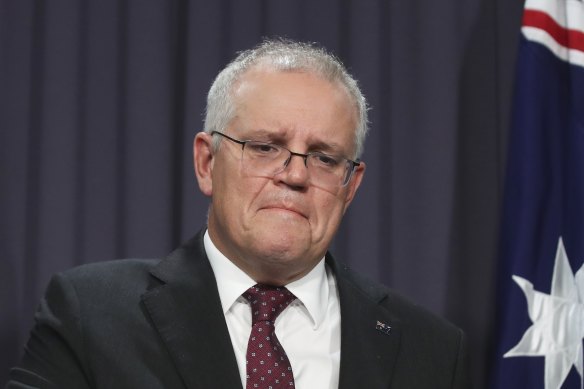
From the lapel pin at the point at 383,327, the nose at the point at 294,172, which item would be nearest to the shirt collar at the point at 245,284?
the lapel pin at the point at 383,327

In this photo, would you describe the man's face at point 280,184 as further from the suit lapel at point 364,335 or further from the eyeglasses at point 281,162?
the suit lapel at point 364,335

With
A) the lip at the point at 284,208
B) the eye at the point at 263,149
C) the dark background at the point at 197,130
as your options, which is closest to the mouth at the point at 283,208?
the lip at the point at 284,208

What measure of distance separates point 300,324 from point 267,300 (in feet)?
0.31

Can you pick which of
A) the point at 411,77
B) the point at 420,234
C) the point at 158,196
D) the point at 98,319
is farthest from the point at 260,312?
the point at 411,77

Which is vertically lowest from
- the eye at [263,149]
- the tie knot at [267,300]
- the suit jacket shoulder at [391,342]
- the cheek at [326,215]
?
the suit jacket shoulder at [391,342]

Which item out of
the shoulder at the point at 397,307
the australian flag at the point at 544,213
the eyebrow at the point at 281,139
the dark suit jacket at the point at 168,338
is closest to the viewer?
the dark suit jacket at the point at 168,338

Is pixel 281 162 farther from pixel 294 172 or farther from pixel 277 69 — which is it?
pixel 277 69

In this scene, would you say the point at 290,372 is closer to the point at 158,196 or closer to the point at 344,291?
the point at 344,291

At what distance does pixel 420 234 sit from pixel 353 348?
2.79 feet

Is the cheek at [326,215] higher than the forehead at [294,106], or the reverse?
the forehead at [294,106]

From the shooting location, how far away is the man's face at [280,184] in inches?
61.9

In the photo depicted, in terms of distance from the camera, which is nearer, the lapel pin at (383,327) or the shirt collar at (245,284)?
the shirt collar at (245,284)

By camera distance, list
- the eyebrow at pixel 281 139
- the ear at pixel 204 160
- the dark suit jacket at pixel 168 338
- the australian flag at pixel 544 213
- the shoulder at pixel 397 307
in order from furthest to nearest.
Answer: the australian flag at pixel 544 213 < the shoulder at pixel 397 307 < the ear at pixel 204 160 < the eyebrow at pixel 281 139 < the dark suit jacket at pixel 168 338

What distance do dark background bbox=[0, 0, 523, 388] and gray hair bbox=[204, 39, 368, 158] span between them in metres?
0.64
